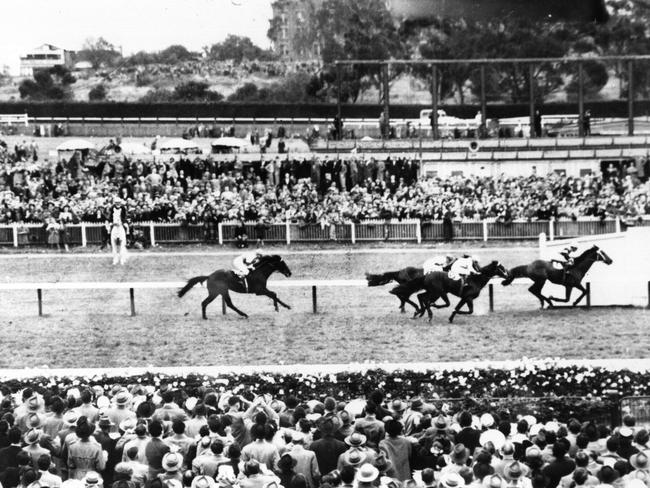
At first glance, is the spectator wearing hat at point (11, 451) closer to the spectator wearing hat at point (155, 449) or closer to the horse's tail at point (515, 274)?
the spectator wearing hat at point (155, 449)

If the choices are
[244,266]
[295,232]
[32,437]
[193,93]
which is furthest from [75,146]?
[32,437]

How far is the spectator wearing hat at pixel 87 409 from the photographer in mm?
11383

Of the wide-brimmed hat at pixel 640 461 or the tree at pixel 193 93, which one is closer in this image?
the wide-brimmed hat at pixel 640 461

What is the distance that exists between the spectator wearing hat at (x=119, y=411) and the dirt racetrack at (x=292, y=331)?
6.07 m

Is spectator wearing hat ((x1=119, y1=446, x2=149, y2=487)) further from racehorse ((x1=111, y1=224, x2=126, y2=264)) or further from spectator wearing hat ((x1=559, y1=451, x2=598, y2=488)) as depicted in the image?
racehorse ((x1=111, y1=224, x2=126, y2=264))

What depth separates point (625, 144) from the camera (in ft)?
132

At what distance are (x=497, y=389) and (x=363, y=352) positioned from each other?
4207 millimetres

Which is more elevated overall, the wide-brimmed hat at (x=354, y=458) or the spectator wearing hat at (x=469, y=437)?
the wide-brimmed hat at (x=354, y=458)

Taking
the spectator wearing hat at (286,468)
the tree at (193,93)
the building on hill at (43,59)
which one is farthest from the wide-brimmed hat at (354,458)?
the building on hill at (43,59)

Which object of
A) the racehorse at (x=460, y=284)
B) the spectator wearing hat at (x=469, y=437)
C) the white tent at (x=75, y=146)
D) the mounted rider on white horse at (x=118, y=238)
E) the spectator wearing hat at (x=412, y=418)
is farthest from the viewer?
the white tent at (x=75, y=146)

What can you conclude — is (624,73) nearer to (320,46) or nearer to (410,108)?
→ (410,108)

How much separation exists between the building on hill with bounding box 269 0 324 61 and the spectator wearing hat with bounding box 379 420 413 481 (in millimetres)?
43991

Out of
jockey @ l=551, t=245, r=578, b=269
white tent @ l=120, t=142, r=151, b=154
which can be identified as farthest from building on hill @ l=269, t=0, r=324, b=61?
jockey @ l=551, t=245, r=578, b=269

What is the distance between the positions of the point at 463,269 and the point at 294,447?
10399mm
